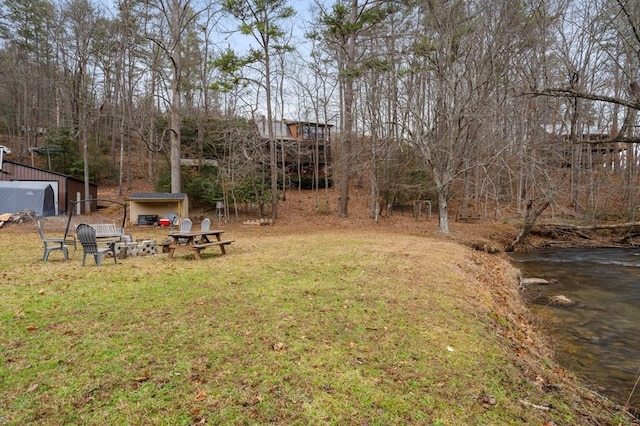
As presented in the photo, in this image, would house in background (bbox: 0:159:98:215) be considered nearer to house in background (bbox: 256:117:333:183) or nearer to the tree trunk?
house in background (bbox: 256:117:333:183)

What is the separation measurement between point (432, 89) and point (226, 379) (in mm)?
16881

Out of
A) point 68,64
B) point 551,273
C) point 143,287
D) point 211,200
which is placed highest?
point 68,64

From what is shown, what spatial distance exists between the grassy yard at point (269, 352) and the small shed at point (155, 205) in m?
10.3

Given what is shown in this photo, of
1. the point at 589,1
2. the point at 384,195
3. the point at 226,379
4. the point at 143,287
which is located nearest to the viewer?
the point at 226,379

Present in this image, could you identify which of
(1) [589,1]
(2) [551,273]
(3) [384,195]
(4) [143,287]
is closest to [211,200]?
(3) [384,195]

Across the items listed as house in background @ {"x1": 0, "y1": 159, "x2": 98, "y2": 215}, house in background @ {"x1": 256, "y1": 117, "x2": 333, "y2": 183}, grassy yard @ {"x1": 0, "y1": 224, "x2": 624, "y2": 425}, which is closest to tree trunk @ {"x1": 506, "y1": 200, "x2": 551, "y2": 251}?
grassy yard @ {"x1": 0, "y1": 224, "x2": 624, "y2": 425}

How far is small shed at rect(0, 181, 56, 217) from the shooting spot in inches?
702

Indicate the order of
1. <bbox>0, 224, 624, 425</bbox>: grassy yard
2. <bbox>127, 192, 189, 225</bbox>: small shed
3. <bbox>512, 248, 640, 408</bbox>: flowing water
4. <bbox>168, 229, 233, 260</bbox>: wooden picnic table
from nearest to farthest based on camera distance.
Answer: <bbox>0, 224, 624, 425</bbox>: grassy yard
<bbox>512, 248, 640, 408</bbox>: flowing water
<bbox>168, 229, 233, 260</bbox>: wooden picnic table
<bbox>127, 192, 189, 225</bbox>: small shed

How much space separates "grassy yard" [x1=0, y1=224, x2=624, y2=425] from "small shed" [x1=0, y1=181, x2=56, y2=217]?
1344 centimetres

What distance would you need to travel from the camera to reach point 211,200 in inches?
755

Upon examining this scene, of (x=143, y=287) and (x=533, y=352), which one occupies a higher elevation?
(x=143, y=287)

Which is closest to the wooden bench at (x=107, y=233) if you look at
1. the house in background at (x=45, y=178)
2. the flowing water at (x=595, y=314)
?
the flowing water at (x=595, y=314)

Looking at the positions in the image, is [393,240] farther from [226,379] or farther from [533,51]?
[226,379]

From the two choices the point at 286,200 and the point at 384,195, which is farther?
the point at 286,200
